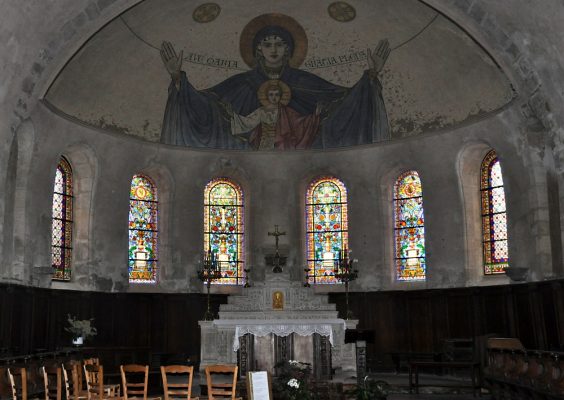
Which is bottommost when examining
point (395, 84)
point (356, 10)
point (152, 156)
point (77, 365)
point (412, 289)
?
point (77, 365)

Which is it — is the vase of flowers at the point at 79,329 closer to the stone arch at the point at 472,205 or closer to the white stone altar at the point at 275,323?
the white stone altar at the point at 275,323

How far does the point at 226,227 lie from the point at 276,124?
11.6 ft

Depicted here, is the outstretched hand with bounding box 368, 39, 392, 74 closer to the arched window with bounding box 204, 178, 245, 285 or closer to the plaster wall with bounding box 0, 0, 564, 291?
the plaster wall with bounding box 0, 0, 564, 291

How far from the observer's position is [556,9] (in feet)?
53.0

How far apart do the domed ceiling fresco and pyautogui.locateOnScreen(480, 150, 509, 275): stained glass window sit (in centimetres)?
172

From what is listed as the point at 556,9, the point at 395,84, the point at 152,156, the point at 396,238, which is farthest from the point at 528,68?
the point at 152,156

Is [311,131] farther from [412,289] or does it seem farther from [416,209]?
[412,289]

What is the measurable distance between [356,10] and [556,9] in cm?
710

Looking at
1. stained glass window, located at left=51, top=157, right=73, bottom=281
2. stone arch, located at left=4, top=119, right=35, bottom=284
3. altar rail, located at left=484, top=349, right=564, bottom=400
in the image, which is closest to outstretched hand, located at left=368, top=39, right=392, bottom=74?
stained glass window, located at left=51, top=157, right=73, bottom=281

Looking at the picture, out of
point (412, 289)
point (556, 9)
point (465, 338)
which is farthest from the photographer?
point (412, 289)

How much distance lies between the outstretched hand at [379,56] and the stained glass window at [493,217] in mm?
4019

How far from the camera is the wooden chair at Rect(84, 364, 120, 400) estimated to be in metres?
12.0

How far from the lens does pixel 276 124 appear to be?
80.5ft

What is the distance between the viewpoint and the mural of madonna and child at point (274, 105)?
77.3 feet
